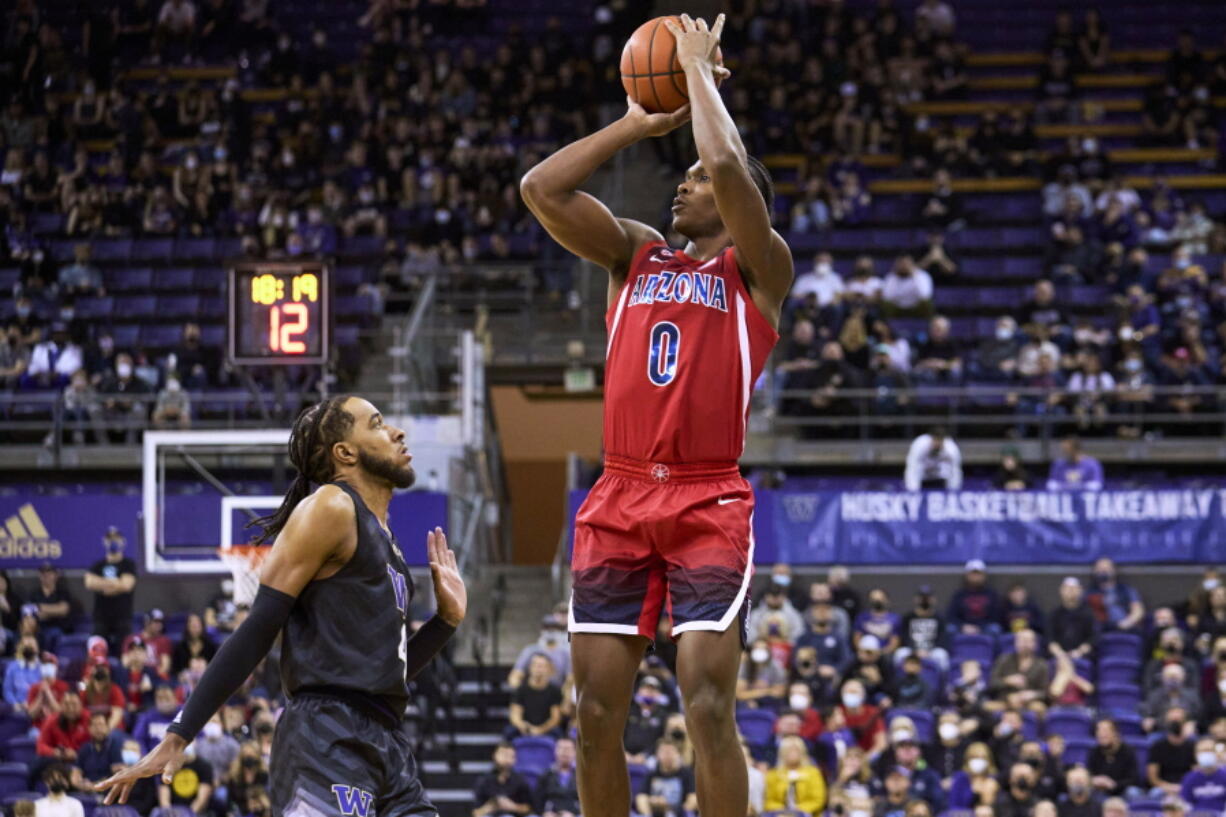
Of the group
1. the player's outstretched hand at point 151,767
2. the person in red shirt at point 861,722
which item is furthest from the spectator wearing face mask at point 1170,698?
the player's outstretched hand at point 151,767

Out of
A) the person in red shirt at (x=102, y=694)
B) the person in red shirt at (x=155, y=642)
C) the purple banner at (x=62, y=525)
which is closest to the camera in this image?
the person in red shirt at (x=102, y=694)

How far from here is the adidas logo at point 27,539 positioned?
18.1 metres

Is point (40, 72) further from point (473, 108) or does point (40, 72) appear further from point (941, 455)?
point (941, 455)

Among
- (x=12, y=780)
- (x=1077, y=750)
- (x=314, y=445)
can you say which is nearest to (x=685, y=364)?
(x=314, y=445)

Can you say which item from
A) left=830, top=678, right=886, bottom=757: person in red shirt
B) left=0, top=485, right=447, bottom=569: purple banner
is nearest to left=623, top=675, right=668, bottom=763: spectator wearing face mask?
left=830, top=678, right=886, bottom=757: person in red shirt

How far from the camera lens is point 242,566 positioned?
46.5 feet

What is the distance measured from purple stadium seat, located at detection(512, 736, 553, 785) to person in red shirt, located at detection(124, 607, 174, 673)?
3183 millimetres

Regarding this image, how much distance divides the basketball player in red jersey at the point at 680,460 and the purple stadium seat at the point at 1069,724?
9300 millimetres

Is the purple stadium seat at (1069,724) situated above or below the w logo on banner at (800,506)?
below

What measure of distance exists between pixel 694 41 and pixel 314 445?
175 cm

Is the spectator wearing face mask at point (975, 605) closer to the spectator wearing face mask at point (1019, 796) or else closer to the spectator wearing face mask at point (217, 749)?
the spectator wearing face mask at point (1019, 796)

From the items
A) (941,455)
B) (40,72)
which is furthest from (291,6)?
(941,455)

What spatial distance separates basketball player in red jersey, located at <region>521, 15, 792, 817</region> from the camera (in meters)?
5.78

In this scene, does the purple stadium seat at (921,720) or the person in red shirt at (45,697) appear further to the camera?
the person in red shirt at (45,697)
